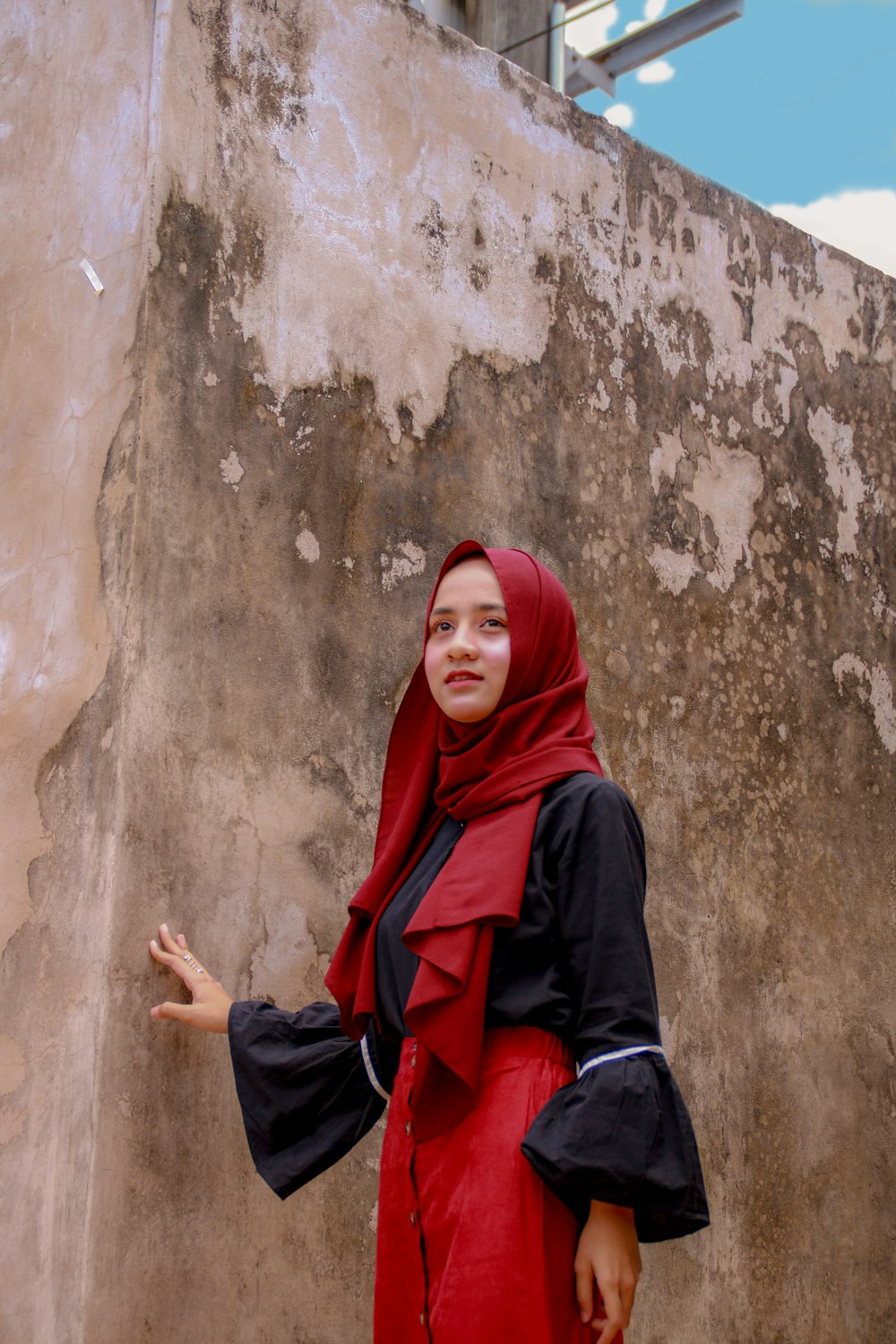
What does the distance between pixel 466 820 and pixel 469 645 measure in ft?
0.82

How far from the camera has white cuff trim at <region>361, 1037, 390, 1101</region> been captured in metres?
2.07

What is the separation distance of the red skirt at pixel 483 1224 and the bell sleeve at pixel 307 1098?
0.18 m

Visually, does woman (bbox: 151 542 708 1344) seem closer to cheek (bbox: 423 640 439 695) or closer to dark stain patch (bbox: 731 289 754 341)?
cheek (bbox: 423 640 439 695)

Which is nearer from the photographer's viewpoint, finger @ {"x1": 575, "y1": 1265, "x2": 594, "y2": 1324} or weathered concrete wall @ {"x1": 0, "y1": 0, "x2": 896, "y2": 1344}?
finger @ {"x1": 575, "y1": 1265, "x2": 594, "y2": 1324}

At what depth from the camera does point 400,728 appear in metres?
2.21

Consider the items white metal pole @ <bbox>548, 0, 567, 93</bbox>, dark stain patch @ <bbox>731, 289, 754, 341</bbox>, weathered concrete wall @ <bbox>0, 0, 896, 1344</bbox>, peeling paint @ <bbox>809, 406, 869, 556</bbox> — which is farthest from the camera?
white metal pole @ <bbox>548, 0, 567, 93</bbox>

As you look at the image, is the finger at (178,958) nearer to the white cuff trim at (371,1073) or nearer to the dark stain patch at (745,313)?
the white cuff trim at (371,1073)

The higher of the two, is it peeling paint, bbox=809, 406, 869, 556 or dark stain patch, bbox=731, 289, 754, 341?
dark stain patch, bbox=731, 289, 754, 341

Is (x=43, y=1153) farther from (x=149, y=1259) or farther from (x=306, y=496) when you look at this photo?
(x=306, y=496)

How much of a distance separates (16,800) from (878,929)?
2.24 m

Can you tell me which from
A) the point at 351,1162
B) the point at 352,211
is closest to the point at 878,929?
the point at 351,1162

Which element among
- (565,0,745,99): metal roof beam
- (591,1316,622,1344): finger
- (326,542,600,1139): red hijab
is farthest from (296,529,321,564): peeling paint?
(565,0,745,99): metal roof beam

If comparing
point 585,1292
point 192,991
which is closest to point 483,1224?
point 585,1292

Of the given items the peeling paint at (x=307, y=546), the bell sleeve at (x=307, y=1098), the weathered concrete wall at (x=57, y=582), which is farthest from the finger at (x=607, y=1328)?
the peeling paint at (x=307, y=546)
